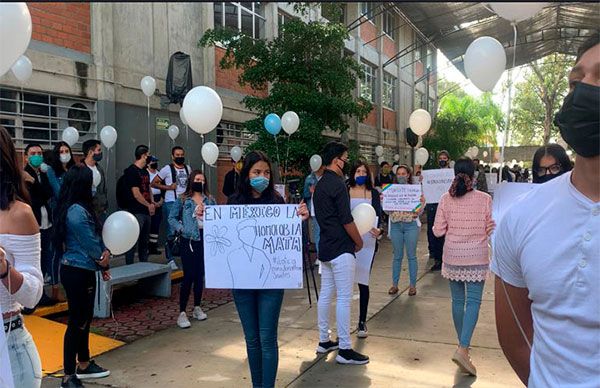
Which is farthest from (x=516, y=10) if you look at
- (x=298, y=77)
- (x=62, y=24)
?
(x=62, y=24)

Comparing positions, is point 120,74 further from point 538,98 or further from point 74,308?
point 538,98

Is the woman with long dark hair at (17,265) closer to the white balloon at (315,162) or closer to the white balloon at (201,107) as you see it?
the white balloon at (201,107)

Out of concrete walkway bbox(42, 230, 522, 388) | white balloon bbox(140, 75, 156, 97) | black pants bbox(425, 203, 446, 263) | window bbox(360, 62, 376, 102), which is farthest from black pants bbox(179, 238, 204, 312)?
window bbox(360, 62, 376, 102)

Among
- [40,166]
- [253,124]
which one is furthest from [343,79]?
[40,166]

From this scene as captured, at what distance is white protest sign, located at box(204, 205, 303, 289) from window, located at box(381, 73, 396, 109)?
22.6m

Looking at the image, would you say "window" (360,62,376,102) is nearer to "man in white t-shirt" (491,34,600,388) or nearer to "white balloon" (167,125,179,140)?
"white balloon" (167,125,179,140)

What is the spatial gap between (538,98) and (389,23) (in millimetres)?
27922

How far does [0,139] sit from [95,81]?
7.58 meters

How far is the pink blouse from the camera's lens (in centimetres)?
460

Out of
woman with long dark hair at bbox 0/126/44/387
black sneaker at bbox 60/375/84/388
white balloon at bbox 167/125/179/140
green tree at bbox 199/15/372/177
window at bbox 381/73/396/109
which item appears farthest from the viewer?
window at bbox 381/73/396/109

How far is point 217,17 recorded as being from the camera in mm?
13047

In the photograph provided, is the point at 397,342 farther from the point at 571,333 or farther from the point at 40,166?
the point at 40,166

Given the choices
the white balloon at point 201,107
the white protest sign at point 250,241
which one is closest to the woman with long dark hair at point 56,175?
the white balloon at point 201,107

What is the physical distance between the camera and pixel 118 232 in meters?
4.29
